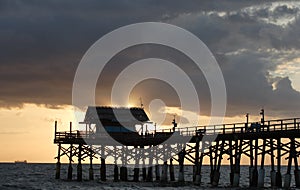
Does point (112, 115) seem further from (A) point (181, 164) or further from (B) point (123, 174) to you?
(A) point (181, 164)

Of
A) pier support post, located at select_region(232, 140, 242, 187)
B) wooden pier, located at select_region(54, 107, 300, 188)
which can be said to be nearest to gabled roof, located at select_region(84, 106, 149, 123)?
wooden pier, located at select_region(54, 107, 300, 188)

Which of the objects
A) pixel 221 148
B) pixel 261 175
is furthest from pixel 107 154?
pixel 261 175

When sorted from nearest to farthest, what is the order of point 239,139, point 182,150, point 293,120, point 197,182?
point 293,120 < point 239,139 < point 197,182 < point 182,150

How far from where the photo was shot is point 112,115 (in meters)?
71.2

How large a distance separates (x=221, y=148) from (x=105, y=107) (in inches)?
917

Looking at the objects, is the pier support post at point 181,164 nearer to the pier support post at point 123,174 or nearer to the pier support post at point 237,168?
the pier support post at point 237,168

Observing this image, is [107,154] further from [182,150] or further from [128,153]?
[182,150]

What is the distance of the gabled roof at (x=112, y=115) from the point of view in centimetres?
7100

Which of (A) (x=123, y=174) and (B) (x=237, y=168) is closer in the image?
(B) (x=237, y=168)

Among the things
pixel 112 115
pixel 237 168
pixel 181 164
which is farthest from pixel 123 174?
pixel 237 168

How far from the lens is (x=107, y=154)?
67188 mm

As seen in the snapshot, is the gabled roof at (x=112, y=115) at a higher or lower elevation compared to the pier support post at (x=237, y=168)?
higher

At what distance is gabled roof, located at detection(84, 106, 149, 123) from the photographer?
71000 millimetres

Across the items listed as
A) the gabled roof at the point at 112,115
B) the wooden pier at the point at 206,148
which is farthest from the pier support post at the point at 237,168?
the gabled roof at the point at 112,115
